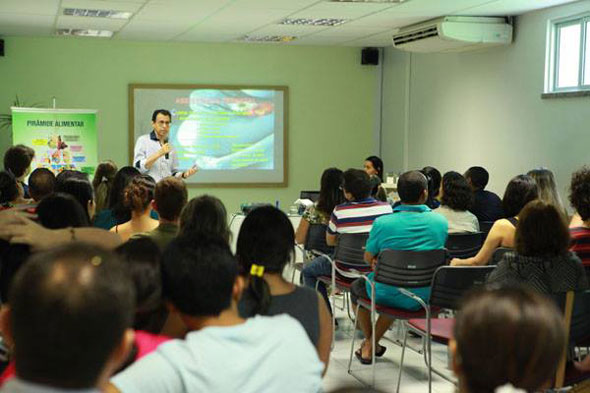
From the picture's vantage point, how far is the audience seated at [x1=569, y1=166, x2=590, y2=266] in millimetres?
3738

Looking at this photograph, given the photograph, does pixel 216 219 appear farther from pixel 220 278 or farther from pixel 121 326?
pixel 121 326

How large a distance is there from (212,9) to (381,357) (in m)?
4.08

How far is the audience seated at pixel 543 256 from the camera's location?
3193 millimetres

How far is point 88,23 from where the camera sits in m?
8.66

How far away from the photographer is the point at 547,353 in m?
1.32

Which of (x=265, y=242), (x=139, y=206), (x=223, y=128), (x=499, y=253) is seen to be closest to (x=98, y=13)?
A: (x=223, y=128)

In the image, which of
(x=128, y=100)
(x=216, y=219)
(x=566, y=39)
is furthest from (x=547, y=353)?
(x=128, y=100)

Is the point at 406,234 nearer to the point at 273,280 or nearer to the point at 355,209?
the point at 355,209

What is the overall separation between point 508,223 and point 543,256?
4.30 feet

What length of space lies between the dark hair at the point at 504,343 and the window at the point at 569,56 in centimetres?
606

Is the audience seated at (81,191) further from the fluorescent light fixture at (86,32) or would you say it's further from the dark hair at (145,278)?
the fluorescent light fixture at (86,32)

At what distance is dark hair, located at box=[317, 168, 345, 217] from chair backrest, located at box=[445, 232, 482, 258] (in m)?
1.04

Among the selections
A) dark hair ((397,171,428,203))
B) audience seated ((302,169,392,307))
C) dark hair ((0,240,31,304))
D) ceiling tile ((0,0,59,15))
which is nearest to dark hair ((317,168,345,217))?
audience seated ((302,169,392,307))

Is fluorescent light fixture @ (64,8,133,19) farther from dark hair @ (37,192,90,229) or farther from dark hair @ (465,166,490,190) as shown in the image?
dark hair @ (37,192,90,229)
